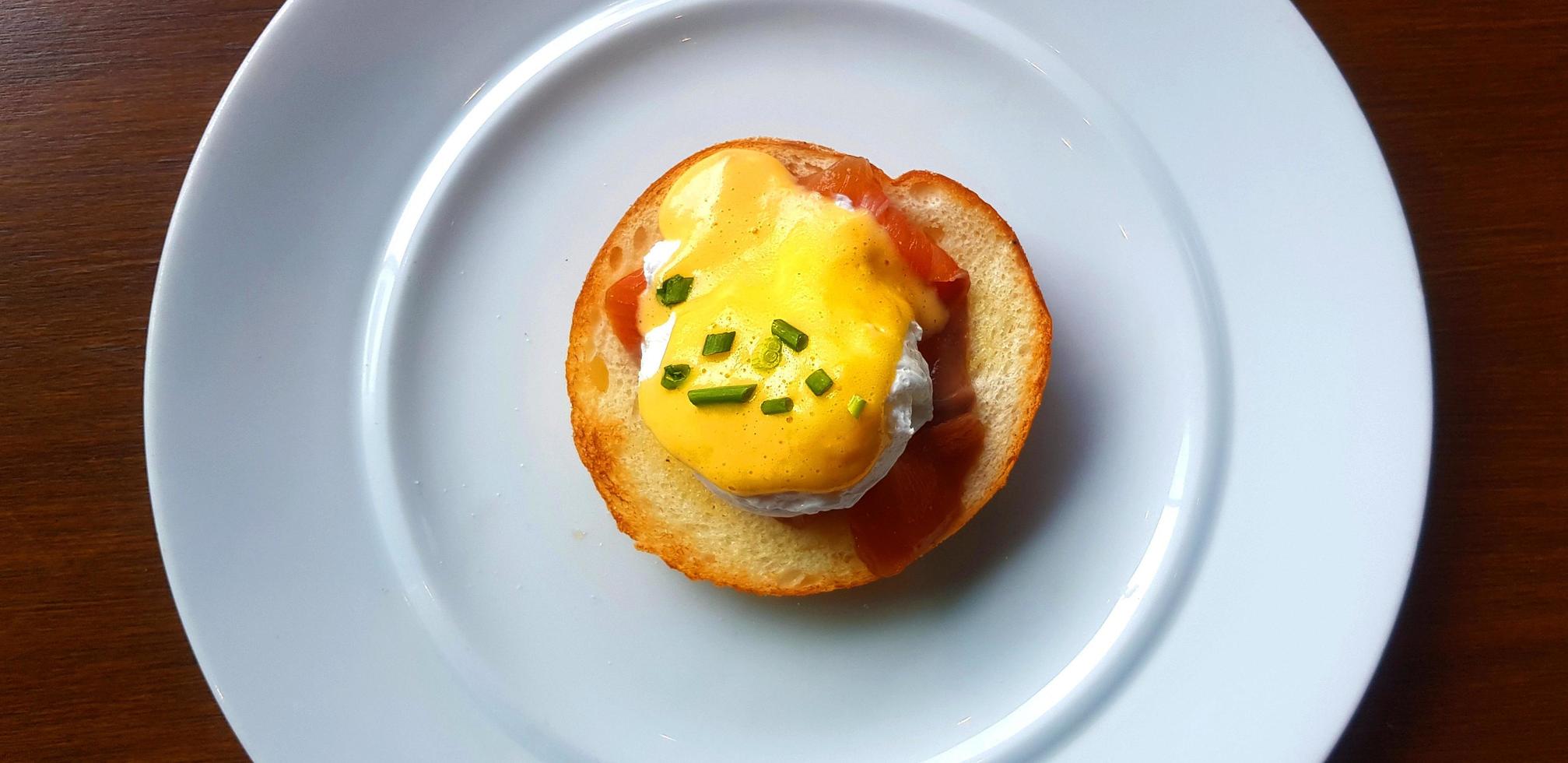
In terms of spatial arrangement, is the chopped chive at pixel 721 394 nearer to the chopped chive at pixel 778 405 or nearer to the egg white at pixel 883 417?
the chopped chive at pixel 778 405

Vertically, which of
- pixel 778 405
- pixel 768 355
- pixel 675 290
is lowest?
pixel 778 405

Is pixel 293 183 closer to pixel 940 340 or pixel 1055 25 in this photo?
pixel 940 340

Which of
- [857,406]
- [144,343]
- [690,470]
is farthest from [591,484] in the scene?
[144,343]

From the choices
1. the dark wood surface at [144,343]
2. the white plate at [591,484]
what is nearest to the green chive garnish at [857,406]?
the white plate at [591,484]

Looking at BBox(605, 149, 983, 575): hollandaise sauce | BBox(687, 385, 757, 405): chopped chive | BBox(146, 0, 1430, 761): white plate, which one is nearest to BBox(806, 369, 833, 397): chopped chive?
BBox(605, 149, 983, 575): hollandaise sauce

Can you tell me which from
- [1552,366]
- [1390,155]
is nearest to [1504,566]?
[1552,366]

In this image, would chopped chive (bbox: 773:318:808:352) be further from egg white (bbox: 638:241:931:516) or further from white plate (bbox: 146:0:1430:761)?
white plate (bbox: 146:0:1430:761)

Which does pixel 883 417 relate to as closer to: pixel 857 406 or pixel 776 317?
pixel 857 406
